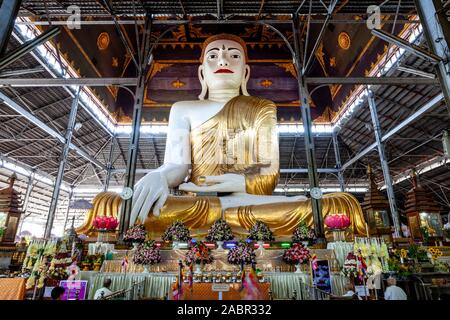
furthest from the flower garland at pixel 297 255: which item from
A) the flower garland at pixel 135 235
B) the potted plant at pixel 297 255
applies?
the flower garland at pixel 135 235

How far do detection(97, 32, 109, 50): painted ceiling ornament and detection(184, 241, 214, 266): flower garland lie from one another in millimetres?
10902

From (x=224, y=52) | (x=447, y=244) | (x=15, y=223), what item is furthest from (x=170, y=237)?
(x=447, y=244)

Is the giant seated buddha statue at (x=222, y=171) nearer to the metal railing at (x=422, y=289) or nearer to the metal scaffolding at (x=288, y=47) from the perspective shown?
the metal scaffolding at (x=288, y=47)

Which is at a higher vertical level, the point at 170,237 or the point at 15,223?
the point at 15,223

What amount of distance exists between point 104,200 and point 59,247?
1282 millimetres

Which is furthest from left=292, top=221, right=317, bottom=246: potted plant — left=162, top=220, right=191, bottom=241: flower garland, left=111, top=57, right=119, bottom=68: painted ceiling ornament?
left=111, top=57, right=119, bottom=68: painted ceiling ornament

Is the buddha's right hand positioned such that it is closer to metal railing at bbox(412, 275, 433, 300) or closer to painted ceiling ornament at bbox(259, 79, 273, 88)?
metal railing at bbox(412, 275, 433, 300)

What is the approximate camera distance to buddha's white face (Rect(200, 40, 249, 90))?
7430 millimetres

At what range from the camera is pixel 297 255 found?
4.21m

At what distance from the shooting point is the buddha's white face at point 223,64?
7.43m

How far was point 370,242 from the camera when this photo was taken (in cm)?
437

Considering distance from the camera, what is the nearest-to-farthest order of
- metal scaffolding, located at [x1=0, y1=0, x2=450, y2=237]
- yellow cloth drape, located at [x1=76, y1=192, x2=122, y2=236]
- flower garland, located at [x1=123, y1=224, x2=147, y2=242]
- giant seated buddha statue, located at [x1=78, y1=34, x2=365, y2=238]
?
metal scaffolding, located at [x1=0, y1=0, x2=450, y2=237] → flower garland, located at [x1=123, y1=224, x2=147, y2=242] → giant seated buddha statue, located at [x1=78, y1=34, x2=365, y2=238] → yellow cloth drape, located at [x1=76, y1=192, x2=122, y2=236]

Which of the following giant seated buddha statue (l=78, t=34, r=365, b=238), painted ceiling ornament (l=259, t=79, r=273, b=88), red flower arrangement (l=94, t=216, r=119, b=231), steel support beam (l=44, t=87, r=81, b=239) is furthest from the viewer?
painted ceiling ornament (l=259, t=79, r=273, b=88)
